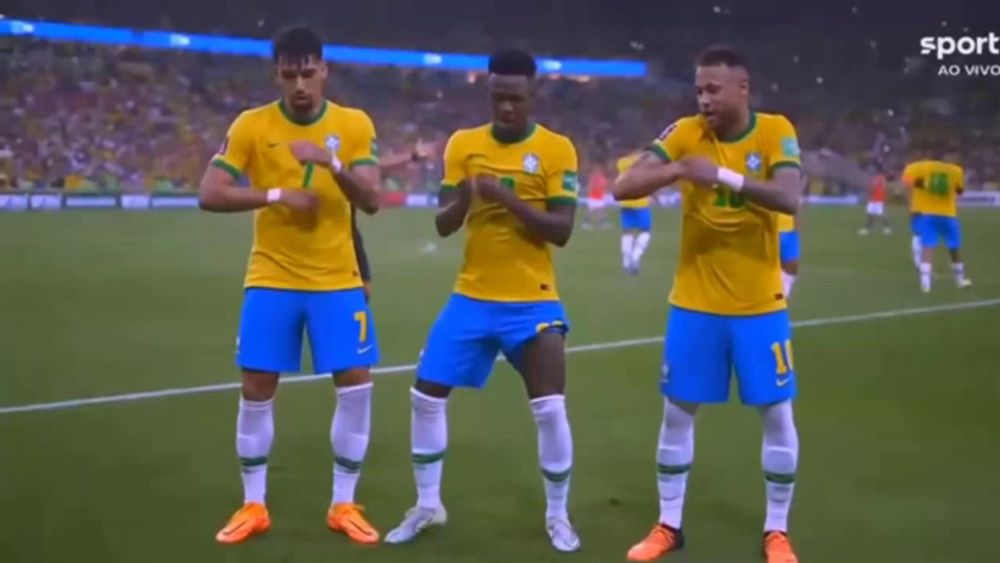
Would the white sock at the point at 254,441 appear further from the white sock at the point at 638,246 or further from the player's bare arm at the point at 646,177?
the white sock at the point at 638,246

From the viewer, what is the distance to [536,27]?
51625mm

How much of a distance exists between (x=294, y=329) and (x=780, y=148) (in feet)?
7.99

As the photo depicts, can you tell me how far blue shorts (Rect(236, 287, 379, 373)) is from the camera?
18.8ft

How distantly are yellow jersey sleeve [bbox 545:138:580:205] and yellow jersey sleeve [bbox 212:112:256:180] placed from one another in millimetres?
1430

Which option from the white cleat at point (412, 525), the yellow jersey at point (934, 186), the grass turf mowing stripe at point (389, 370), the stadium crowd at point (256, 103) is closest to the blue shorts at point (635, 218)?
the yellow jersey at point (934, 186)

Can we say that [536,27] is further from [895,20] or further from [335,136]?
[335,136]

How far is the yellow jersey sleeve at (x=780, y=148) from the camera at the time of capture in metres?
5.32

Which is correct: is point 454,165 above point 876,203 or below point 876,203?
above

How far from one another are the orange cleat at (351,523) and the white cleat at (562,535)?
0.84 meters

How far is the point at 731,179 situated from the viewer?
5.07 metres

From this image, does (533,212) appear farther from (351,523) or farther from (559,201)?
(351,523)

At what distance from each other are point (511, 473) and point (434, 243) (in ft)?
59.7

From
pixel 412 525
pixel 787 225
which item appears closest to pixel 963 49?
pixel 787 225

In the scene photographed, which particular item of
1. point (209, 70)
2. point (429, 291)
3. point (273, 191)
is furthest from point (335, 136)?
point (209, 70)
